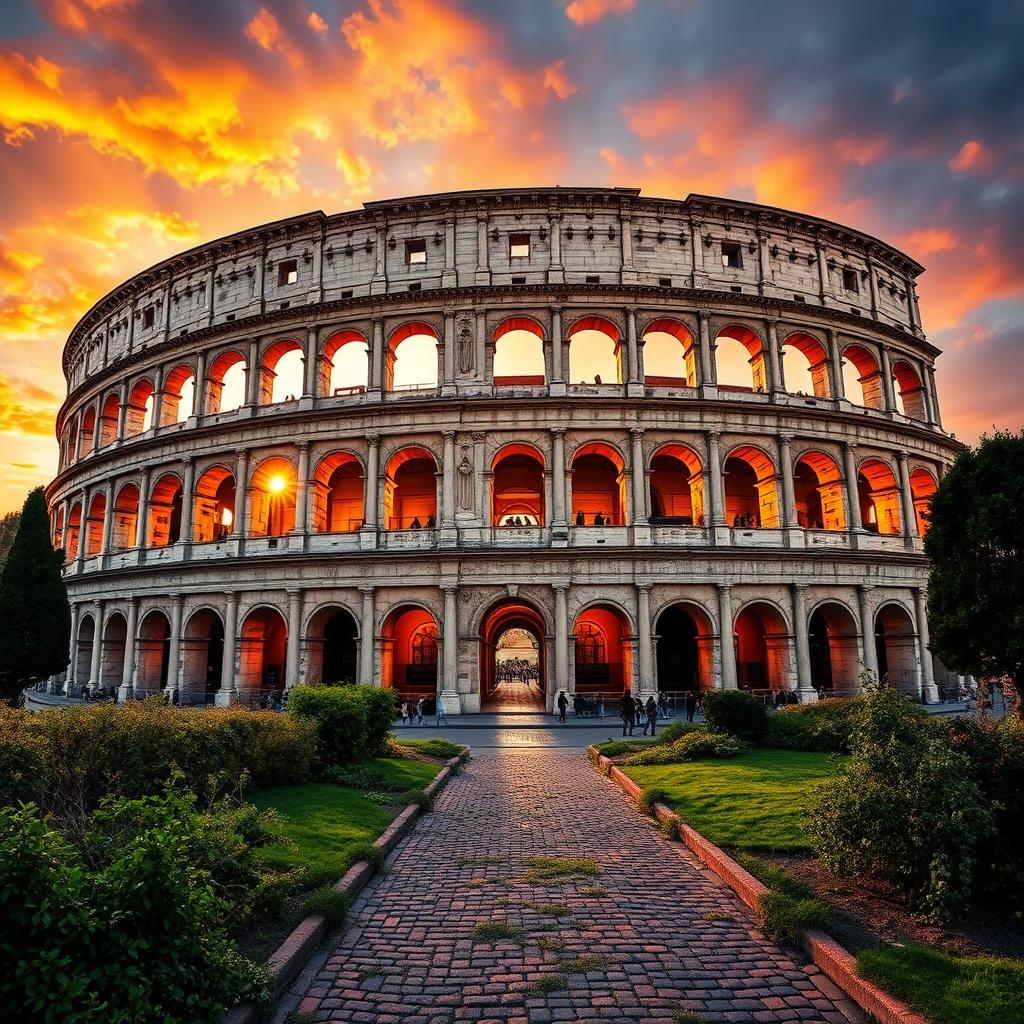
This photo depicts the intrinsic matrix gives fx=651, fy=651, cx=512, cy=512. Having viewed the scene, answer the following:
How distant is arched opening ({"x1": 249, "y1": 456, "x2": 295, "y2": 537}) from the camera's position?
95.3ft

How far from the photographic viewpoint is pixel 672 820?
30.4 feet

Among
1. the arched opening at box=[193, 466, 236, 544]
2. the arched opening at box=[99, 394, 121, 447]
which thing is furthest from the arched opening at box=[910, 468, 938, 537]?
the arched opening at box=[99, 394, 121, 447]

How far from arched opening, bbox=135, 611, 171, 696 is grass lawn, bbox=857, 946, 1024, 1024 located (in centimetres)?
3114

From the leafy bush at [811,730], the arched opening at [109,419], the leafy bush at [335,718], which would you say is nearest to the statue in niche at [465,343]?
the leafy bush at [335,718]

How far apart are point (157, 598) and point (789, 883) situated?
30.2 m

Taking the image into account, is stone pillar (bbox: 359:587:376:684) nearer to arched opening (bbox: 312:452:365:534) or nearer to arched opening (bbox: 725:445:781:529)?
arched opening (bbox: 312:452:365:534)

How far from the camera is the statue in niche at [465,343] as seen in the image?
1096 inches

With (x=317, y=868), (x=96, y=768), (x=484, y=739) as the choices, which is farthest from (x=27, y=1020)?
(x=484, y=739)

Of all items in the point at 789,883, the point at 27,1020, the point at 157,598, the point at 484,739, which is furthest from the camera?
the point at 157,598

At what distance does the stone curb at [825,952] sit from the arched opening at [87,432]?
40.0 meters

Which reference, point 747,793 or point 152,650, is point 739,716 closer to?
point 747,793

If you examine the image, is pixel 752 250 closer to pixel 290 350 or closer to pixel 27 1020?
pixel 290 350

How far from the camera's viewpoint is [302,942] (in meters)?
5.38

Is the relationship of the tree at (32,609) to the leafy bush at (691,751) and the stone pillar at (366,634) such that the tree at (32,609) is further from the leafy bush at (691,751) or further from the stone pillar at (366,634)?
the leafy bush at (691,751)
